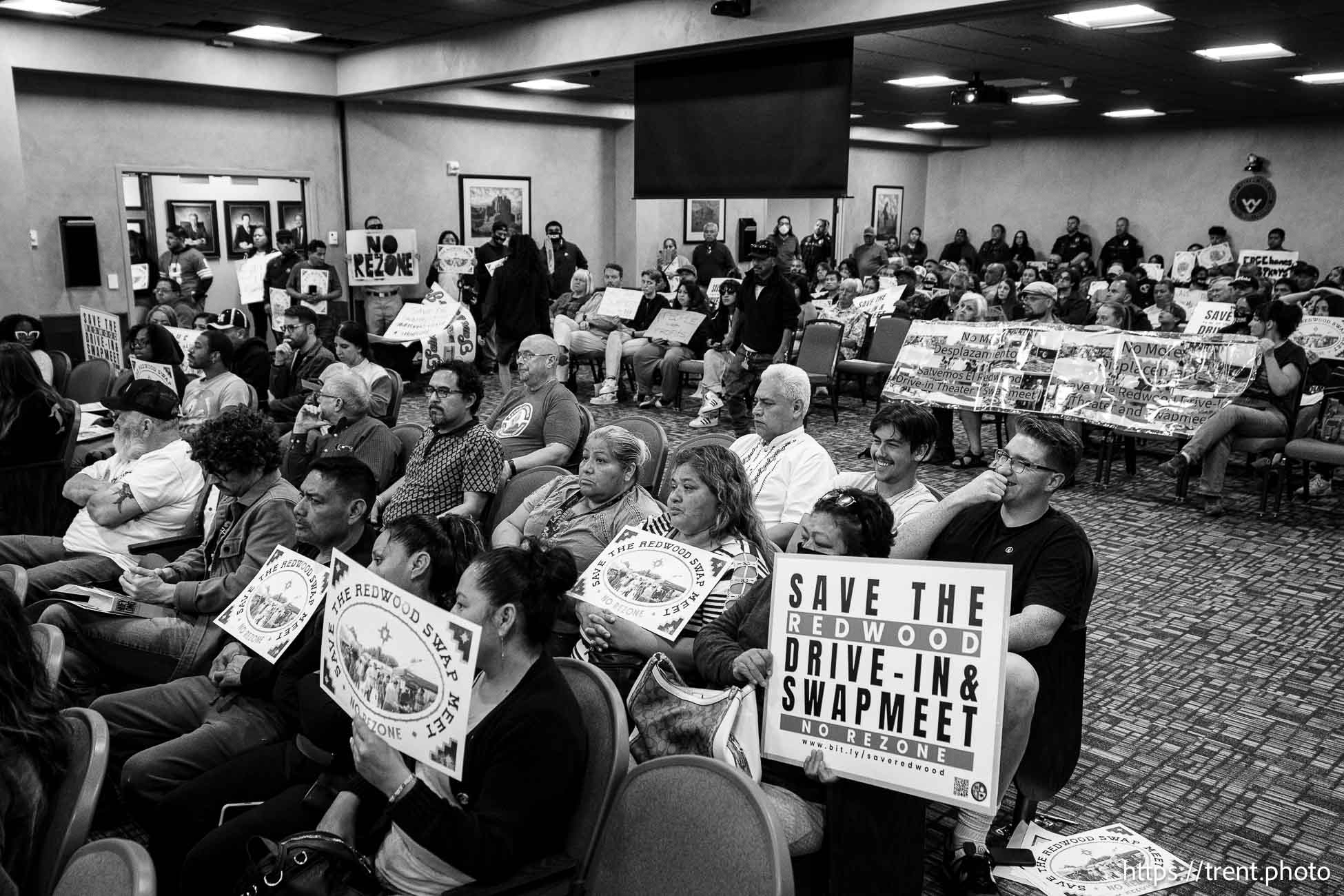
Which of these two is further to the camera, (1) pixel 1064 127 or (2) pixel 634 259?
(1) pixel 1064 127

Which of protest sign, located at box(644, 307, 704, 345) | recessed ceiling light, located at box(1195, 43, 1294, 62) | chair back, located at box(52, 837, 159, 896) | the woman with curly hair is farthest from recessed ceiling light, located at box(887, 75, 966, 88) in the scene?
chair back, located at box(52, 837, 159, 896)

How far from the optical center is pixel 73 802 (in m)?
1.98

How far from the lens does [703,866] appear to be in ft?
6.03

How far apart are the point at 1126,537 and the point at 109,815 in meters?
5.57

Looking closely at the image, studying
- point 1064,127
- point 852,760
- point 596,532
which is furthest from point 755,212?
point 852,760

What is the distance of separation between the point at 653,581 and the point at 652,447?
6.52ft

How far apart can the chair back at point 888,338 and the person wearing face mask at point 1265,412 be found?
339 cm

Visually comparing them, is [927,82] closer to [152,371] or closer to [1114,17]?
[1114,17]

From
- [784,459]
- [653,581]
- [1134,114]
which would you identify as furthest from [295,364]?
[1134,114]

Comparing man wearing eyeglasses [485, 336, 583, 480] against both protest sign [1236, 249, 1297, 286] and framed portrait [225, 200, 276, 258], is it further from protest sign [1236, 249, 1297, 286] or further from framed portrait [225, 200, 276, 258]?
protest sign [1236, 249, 1297, 286]

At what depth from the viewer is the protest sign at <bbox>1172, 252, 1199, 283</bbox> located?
16.9 m

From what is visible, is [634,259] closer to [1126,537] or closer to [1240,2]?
[1240,2]

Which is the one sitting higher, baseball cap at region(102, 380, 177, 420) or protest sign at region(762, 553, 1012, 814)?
baseball cap at region(102, 380, 177, 420)

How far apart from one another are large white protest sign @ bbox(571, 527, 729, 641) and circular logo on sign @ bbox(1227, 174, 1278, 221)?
59.7 ft
